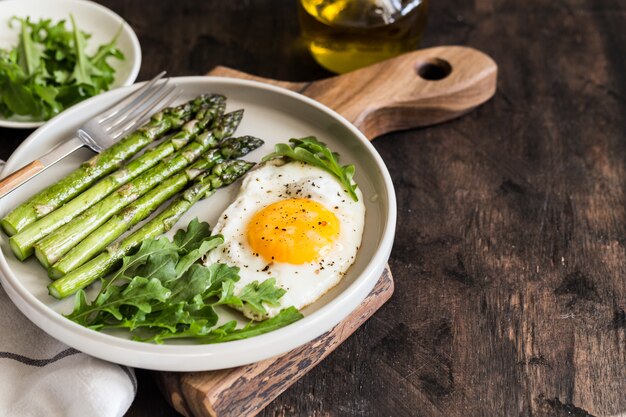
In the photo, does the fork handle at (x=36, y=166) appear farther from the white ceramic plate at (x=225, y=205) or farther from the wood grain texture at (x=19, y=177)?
the white ceramic plate at (x=225, y=205)

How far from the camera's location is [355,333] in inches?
133

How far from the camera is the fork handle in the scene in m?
3.35

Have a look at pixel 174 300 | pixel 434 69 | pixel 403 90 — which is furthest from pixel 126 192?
pixel 434 69

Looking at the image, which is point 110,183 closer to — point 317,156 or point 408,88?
point 317,156

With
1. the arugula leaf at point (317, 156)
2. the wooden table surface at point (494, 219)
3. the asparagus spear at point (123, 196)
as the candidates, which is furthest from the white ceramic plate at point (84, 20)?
the arugula leaf at point (317, 156)

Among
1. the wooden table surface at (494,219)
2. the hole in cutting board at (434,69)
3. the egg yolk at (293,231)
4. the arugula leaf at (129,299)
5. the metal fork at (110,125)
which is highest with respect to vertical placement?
the metal fork at (110,125)

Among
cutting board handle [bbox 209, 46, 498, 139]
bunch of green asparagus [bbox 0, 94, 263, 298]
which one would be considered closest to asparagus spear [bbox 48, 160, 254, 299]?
bunch of green asparagus [bbox 0, 94, 263, 298]

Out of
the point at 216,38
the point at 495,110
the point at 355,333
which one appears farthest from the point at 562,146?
the point at 216,38

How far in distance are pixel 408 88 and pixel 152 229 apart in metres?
1.78

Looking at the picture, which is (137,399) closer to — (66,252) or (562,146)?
(66,252)

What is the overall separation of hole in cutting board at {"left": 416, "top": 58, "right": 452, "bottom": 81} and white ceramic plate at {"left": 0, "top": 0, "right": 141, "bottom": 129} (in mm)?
1700

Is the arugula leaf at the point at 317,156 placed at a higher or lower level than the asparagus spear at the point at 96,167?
lower

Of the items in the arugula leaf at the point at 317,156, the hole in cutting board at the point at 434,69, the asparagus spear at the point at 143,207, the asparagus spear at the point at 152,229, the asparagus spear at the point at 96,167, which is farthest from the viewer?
the hole in cutting board at the point at 434,69

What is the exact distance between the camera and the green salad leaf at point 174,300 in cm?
286
